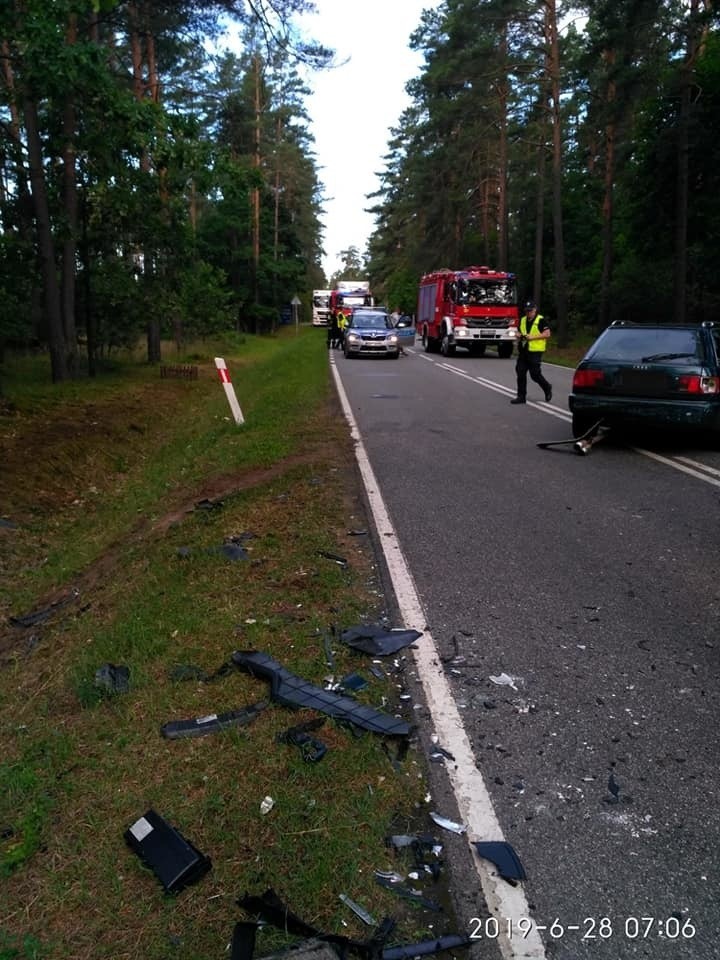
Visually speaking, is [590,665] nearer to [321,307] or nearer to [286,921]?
[286,921]

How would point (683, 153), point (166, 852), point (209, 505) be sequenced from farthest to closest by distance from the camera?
point (683, 153)
point (209, 505)
point (166, 852)

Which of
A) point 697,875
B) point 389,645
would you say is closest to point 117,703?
point 389,645

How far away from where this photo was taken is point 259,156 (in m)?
45.2

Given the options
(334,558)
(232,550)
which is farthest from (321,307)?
(334,558)

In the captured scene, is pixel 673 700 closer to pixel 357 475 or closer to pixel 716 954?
pixel 716 954

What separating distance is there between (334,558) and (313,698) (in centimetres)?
210

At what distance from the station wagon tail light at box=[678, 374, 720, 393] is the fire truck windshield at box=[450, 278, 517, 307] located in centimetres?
1912

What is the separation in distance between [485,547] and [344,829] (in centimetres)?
352

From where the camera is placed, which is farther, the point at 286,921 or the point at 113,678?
the point at 113,678

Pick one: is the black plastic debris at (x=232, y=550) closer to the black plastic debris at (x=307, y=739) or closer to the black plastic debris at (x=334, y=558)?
the black plastic debris at (x=334, y=558)

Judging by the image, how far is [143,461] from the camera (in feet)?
39.3

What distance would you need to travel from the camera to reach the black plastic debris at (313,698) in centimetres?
347

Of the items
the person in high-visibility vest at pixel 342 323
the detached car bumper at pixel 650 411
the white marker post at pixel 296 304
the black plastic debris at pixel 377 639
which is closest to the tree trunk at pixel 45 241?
the detached car bumper at pixel 650 411

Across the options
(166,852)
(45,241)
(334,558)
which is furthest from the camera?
(45,241)
